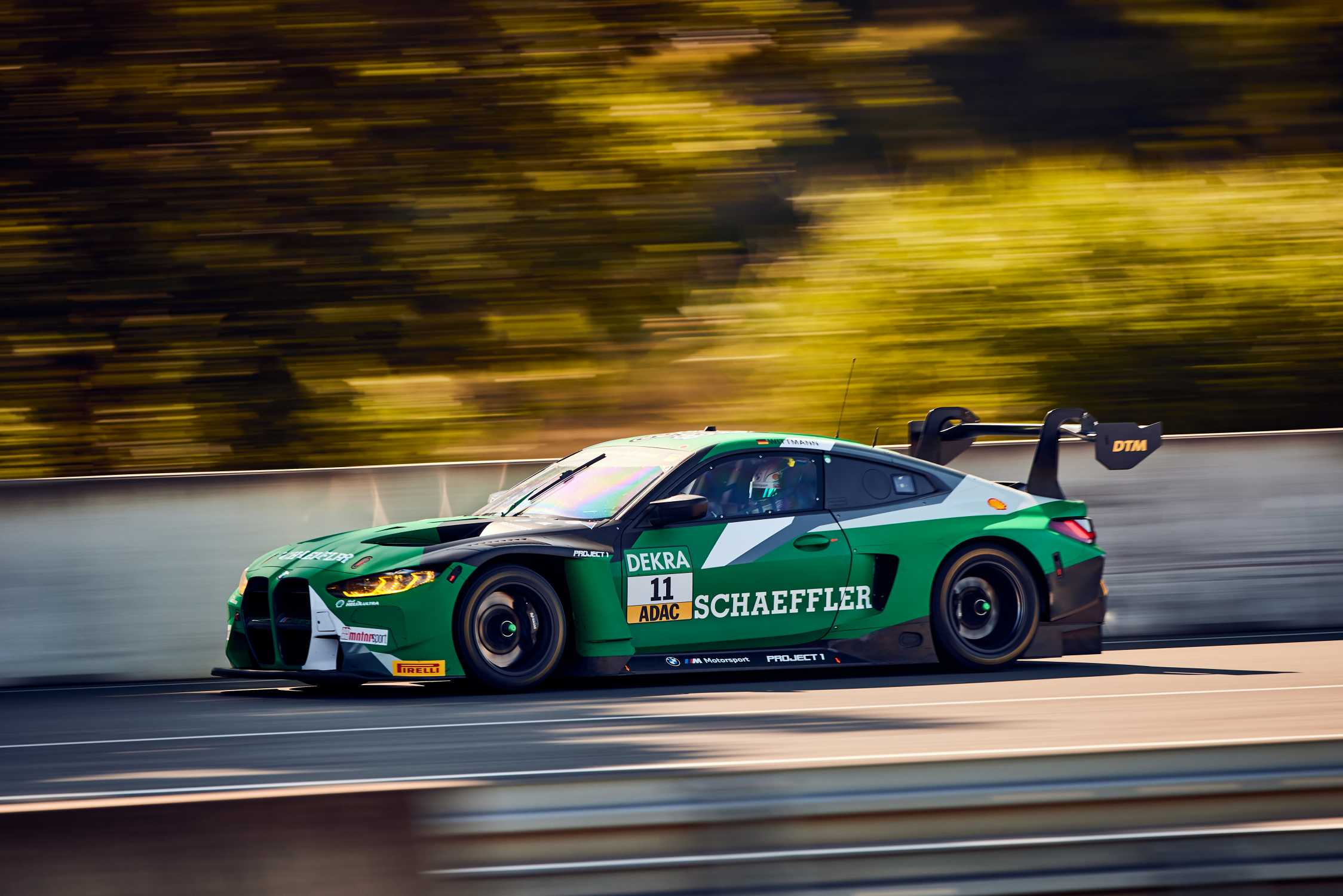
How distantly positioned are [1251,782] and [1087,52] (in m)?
21.4

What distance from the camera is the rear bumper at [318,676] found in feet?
30.8

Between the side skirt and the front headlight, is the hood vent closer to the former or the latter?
the front headlight

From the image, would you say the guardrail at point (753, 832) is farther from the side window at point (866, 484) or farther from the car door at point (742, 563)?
the side window at point (866, 484)

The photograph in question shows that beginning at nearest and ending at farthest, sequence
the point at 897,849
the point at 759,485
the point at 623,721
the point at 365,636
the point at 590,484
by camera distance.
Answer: the point at 897,849 < the point at 623,721 < the point at 365,636 < the point at 759,485 < the point at 590,484

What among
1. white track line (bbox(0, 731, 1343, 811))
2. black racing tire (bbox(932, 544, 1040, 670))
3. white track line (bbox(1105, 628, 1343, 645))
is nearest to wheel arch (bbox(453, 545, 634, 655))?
black racing tire (bbox(932, 544, 1040, 670))

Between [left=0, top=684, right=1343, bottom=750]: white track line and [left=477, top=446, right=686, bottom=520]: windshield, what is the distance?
1708 mm

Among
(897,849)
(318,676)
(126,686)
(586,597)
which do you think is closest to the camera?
(897,849)

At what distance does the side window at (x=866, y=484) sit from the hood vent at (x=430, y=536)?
2.03m

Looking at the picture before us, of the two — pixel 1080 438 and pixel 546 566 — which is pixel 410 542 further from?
pixel 1080 438

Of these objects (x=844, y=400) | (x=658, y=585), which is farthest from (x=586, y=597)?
(x=844, y=400)

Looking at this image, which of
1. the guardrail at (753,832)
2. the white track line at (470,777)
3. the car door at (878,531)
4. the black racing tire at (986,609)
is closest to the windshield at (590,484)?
the car door at (878,531)

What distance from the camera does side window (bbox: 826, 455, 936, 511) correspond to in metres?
10.4

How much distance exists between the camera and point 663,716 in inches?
338

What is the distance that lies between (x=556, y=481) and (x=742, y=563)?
142 cm
